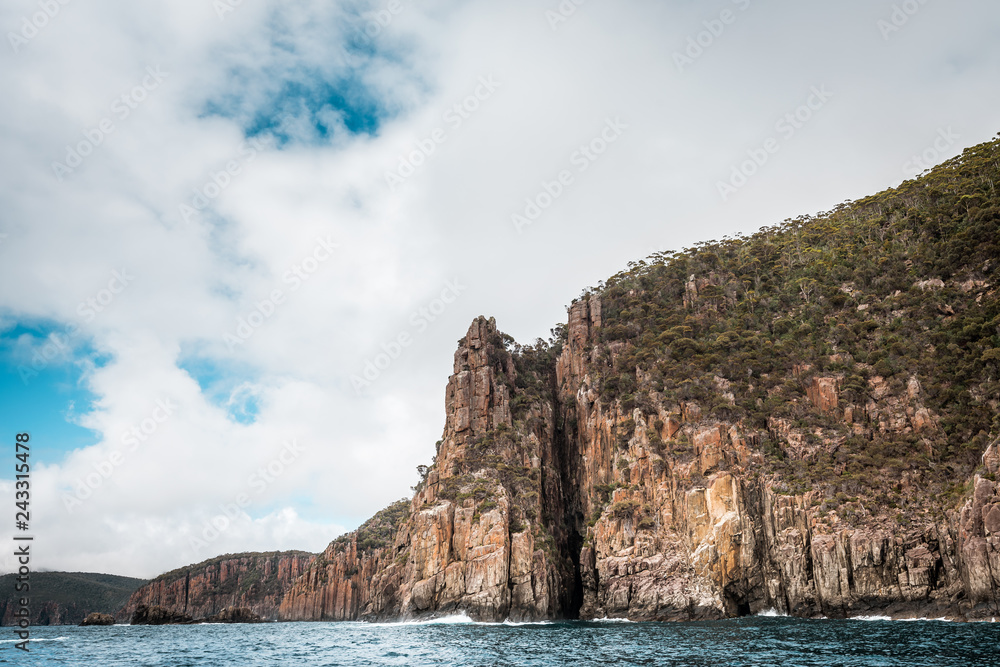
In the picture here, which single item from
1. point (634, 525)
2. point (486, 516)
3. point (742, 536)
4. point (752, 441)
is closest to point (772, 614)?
point (742, 536)

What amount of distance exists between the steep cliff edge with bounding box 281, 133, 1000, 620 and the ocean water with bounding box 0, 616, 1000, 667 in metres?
9.62

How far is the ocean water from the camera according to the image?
3262cm

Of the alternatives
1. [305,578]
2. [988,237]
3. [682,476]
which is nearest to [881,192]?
[988,237]

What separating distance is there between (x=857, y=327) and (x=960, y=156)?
129 ft

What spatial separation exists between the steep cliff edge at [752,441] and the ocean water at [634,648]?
962 centimetres

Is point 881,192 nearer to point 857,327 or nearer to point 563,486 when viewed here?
point 857,327

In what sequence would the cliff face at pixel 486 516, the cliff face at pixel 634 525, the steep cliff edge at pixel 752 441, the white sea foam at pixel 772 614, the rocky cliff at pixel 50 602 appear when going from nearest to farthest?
1. the cliff face at pixel 634 525
2. the steep cliff edge at pixel 752 441
3. the white sea foam at pixel 772 614
4. the cliff face at pixel 486 516
5. the rocky cliff at pixel 50 602

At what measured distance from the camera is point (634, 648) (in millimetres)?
40438

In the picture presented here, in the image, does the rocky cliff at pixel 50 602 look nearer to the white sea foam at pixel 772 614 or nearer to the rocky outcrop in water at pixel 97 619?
the rocky outcrop in water at pixel 97 619

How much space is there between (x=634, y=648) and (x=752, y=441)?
4217 cm

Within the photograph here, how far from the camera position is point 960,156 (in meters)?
94.0

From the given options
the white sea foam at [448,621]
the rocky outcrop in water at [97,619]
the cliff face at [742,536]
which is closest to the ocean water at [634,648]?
the cliff face at [742,536]

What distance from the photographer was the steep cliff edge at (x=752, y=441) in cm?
5894

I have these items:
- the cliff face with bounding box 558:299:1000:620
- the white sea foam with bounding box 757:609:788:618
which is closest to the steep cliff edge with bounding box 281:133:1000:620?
the cliff face with bounding box 558:299:1000:620
